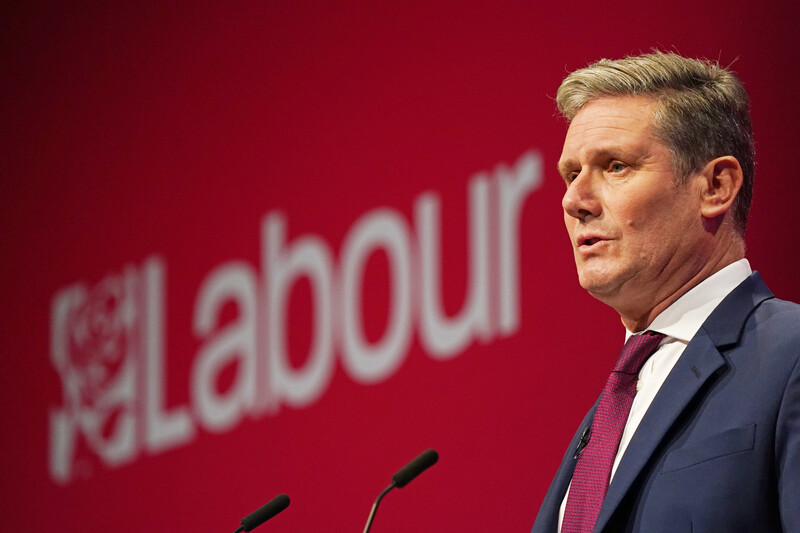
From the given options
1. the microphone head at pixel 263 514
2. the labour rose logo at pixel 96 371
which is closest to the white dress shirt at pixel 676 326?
the microphone head at pixel 263 514

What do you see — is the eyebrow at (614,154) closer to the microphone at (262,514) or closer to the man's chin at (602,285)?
the man's chin at (602,285)

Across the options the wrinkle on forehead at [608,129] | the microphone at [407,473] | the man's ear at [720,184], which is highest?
the wrinkle on forehead at [608,129]

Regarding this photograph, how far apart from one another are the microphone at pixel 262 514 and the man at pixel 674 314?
1.52ft

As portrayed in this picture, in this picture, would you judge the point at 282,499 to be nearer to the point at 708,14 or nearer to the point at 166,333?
the point at 708,14

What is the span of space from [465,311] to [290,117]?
1.06 meters

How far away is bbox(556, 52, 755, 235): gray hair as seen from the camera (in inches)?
62.0

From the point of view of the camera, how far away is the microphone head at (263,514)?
1.67 metres

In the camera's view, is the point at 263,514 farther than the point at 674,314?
Yes

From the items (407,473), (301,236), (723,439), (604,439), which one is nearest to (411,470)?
(407,473)

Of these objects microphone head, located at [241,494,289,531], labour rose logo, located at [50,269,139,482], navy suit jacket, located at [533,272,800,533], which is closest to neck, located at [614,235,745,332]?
navy suit jacket, located at [533,272,800,533]

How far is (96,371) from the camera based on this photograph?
394 centimetres

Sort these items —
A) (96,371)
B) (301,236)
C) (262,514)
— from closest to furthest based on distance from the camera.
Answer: (262,514) → (301,236) → (96,371)

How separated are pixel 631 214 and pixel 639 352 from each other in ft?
0.70

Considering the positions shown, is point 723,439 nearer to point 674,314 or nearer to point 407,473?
point 674,314
